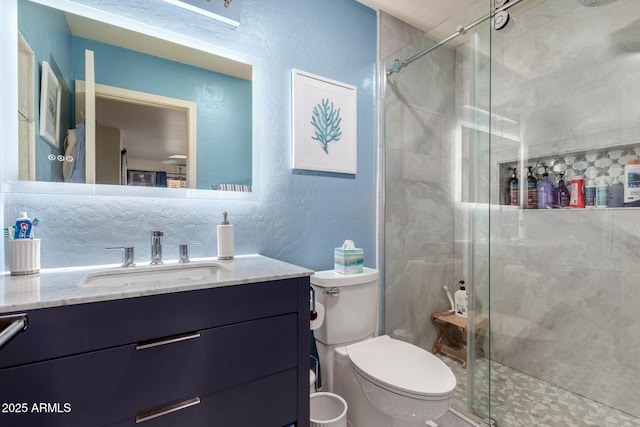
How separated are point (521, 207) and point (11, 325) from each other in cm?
230

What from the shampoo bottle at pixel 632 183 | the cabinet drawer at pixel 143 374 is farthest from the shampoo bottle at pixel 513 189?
the cabinet drawer at pixel 143 374

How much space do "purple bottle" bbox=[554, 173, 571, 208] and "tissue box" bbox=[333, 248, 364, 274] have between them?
128 centimetres

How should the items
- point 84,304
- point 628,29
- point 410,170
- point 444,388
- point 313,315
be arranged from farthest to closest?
point 410,170, point 628,29, point 313,315, point 444,388, point 84,304

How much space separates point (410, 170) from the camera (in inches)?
79.7

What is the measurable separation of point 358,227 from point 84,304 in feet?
4.65

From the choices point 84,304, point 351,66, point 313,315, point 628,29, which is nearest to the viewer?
point 84,304

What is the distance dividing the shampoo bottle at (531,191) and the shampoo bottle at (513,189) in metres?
0.06

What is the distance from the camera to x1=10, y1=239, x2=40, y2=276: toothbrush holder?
0.97m

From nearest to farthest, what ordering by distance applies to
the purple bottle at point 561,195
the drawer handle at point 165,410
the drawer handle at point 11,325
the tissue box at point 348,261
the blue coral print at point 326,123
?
the drawer handle at point 11,325 → the drawer handle at point 165,410 → the tissue box at point 348,261 → the blue coral print at point 326,123 → the purple bottle at point 561,195

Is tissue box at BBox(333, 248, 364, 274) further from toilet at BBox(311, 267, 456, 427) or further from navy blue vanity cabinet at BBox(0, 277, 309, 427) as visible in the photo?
navy blue vanity cabinet at BBox(0, 277, 309, 427)

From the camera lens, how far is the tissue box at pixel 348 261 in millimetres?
1560

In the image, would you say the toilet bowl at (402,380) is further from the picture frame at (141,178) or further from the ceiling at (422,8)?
the ceiling at (422,8)

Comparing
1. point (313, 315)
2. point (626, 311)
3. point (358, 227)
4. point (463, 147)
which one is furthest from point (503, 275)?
point (313, 315)

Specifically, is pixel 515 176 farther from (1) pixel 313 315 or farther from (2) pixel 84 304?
(2) pixel 84 304
